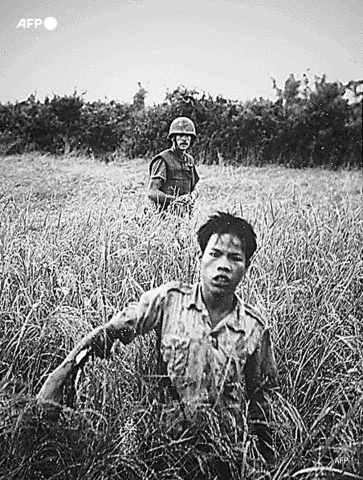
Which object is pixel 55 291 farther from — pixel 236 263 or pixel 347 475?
pixel 347 475

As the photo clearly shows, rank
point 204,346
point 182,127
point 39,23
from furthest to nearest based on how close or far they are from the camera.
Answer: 1. point 39,23
2. point 182,127
3. point 204,346

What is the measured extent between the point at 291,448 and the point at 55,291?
0.79 m

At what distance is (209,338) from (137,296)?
9.6 inches

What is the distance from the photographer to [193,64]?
201cm

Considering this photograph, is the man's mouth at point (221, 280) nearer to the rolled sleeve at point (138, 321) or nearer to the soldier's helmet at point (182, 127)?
the rolled sleeve at point (138, 321)

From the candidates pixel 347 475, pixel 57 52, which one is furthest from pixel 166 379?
pixel 57 52

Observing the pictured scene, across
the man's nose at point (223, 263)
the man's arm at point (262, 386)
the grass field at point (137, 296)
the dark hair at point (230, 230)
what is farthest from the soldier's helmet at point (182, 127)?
the man's arm at point (262, 386)

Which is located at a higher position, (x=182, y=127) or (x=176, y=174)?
(x=182, y=127)

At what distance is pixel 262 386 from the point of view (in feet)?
5.71

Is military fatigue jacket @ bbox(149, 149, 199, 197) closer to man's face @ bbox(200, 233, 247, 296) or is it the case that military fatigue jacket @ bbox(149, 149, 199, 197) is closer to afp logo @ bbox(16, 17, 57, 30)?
man's face @ bbox(200, 233, 247, 296)

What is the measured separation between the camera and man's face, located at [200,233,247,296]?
1.73 meters

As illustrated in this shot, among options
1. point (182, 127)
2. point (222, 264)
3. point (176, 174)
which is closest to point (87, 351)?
point (222, 264)

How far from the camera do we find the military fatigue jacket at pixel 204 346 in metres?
1.72

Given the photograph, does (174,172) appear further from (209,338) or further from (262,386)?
(262,386)
